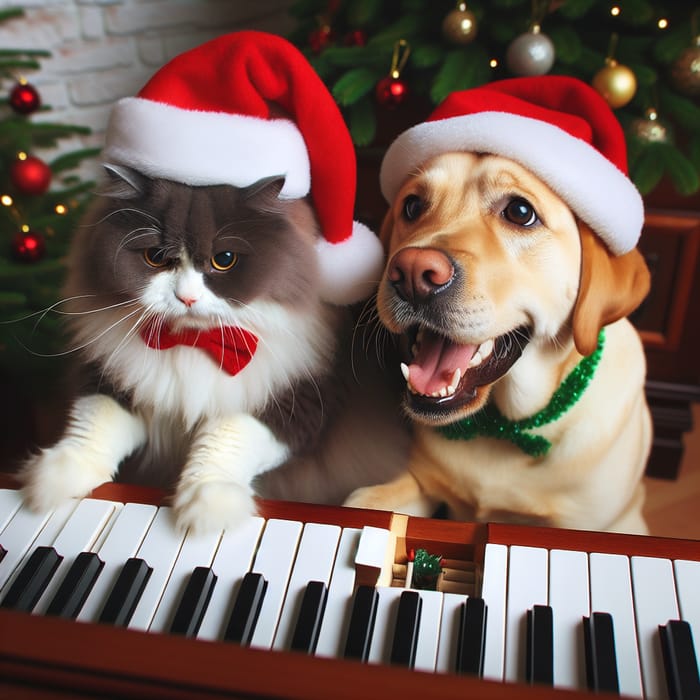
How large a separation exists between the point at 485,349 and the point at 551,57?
671 millimetres

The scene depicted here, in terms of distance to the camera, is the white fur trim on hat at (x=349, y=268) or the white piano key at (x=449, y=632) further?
the white fur trim on hat at (x=349, y=268)

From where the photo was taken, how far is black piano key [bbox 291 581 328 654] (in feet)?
2.48

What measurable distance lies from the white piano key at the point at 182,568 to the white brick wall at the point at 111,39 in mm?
1700

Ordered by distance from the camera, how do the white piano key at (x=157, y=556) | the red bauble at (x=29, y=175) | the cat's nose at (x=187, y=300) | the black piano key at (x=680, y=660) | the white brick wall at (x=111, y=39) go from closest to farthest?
the black piano key at (x=680, y=660) → the white piano key at (x=157, y=556) → the cat's nose at (x=187, y=300) → the red bauble at (x=29, y=175) → the white brick wall at (x=111, y=39)

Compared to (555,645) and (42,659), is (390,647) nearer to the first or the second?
(555,645)

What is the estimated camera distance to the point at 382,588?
0.82 meters

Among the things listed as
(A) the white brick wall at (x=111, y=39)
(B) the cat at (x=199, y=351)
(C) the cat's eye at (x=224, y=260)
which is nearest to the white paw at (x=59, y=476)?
(B) the cat at (x=199, y=351)

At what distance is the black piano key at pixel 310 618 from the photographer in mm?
757

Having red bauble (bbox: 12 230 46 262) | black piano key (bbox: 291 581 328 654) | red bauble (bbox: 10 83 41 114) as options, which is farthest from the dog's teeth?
red bauble (bbox: 10 83 41 114)

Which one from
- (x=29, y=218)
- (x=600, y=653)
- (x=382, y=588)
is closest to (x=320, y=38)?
(x=29, y=218)

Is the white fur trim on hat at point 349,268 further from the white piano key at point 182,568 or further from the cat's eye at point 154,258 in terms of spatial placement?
the white piano key at point 182,568

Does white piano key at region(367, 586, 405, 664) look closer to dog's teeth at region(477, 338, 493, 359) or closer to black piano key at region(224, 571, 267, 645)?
black piano key at region(224, 571, 267, 645)

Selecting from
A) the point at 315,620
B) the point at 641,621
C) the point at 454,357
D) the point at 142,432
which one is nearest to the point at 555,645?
the point at 641,621

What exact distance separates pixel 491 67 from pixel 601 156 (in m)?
0.50
